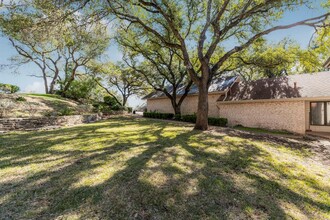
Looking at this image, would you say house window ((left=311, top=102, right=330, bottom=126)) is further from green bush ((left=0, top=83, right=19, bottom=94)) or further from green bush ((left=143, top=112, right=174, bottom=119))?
green bush ((left=0, top=83, right=19, bottom=94))

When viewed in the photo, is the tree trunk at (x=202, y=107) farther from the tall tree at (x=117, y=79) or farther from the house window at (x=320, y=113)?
the tall tree at (x=117, y=79)

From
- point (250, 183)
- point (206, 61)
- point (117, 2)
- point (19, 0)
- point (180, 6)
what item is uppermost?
point (180, 6)

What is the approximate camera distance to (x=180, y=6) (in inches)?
516

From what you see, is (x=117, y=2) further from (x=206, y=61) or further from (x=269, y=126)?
(x=269, y=126)

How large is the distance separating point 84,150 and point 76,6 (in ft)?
20.6

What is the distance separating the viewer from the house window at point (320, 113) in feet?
42.4

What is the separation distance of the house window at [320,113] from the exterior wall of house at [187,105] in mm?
7034

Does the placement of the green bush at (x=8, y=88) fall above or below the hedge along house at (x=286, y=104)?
above

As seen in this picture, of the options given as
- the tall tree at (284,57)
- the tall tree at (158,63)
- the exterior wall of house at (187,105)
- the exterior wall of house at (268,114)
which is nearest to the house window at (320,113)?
the exterior wall of house at (268,114)

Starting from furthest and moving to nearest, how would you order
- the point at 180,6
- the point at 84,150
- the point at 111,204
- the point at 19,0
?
1. the point at 180,6
2. the point at 19,0
3. the point at 84,150
4. the point at 111,204

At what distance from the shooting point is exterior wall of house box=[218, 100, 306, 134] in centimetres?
1271

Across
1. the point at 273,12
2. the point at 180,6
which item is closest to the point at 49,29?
the point at 180,6

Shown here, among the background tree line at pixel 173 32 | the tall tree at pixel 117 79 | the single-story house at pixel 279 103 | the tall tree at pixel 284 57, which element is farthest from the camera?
the tall tree at pixel 117 79

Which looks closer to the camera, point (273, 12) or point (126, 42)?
point (273, 12)
